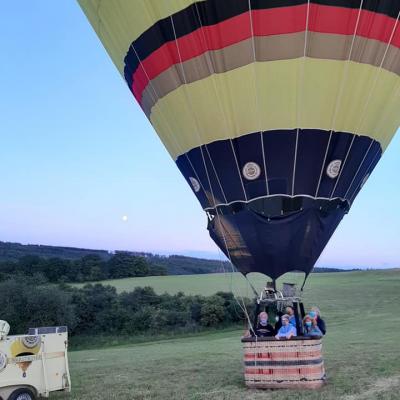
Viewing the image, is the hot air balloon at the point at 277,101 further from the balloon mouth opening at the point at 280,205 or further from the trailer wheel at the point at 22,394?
the trailer wheel at the point at 22,394

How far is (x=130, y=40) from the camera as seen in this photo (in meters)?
7.10

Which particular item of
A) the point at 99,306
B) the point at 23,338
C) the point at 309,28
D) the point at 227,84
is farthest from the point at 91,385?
the point at 99,306

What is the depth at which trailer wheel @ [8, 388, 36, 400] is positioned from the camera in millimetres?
5353

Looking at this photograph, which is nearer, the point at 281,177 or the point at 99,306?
the point at 281,177

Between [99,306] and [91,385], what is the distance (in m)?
23.7

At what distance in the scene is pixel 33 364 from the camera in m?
5.62

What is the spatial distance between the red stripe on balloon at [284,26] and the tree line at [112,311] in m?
20.4

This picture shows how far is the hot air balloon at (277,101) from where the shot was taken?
20.2 feet

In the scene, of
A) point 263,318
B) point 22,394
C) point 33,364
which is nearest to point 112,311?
point 263,318

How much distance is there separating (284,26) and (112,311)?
82.5 feet

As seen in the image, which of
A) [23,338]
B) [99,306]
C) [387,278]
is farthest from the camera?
[387,278]

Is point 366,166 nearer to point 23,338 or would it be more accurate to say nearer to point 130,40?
point 130,40

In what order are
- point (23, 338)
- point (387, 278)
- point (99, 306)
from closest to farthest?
point (23, 338)
point (99, 306)
point (387, 278)

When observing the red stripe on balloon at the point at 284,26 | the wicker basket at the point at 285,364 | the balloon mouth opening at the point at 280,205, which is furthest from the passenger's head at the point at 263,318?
the red stripe on balloon at the point at 284,26
